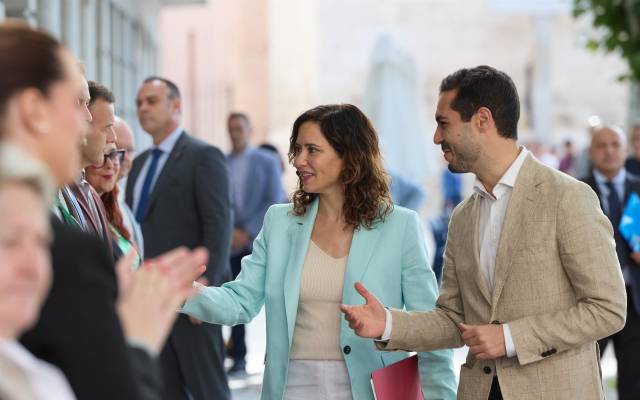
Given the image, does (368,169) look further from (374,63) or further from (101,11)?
(374,63)

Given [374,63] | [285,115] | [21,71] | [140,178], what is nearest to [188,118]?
[374,63]

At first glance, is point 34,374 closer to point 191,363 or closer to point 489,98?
point 489,98

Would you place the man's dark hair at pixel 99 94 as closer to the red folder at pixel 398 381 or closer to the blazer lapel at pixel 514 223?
the red folder at pixel 398 381

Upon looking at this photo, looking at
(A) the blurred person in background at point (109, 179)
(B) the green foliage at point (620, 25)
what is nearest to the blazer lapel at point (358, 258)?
(A) the blurred person in background at point (109, 179)

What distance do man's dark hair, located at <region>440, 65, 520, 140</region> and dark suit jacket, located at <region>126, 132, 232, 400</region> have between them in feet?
9.73

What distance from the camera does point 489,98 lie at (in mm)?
4086

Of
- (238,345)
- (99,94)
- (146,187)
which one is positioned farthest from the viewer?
(238,345)

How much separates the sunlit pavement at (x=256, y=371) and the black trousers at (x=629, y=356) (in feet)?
3.57

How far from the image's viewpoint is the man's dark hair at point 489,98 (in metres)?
4.08

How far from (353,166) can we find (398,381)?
0.89 meters

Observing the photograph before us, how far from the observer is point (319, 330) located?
433 cm

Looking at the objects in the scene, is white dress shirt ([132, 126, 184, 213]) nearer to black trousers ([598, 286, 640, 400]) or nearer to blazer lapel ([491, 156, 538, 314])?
black trousers ([598, 286, 640, 400])

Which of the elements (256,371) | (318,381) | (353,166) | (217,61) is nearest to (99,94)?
(353,166)

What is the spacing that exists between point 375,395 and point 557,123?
119ft
